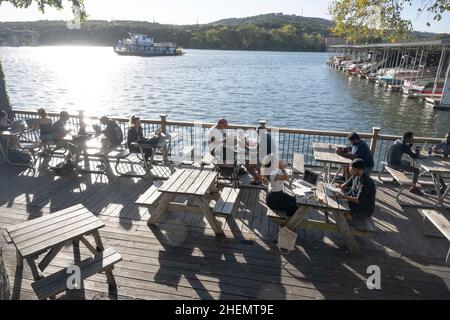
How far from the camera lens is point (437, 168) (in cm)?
705

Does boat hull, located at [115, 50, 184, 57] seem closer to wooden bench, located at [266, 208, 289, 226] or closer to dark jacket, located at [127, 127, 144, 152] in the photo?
dark jacket, located at [127, 127, 144, 152]

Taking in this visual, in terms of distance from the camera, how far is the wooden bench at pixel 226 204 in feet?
18.1

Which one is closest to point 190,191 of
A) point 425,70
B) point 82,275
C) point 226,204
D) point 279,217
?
point 226,204

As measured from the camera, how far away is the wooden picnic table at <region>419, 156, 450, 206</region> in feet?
22.8

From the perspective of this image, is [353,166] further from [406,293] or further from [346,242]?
[406,293]

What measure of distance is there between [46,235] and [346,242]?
4.43 metres

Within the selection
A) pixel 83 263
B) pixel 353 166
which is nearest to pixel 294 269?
pixel 353 166

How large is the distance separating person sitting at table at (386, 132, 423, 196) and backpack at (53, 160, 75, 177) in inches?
315

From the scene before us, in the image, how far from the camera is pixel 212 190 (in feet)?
22.4

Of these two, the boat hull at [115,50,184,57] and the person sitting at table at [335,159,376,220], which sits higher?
the person sitting at table at [335,159,376,220]

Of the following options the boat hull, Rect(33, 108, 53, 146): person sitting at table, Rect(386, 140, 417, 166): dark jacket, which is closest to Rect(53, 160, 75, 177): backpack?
Rect(33, 108, 53, 146): person sitting at table

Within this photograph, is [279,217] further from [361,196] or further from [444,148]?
[444,148]

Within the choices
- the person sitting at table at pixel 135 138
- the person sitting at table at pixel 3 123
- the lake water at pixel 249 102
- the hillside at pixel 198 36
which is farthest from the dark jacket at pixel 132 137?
the hillside at pixel 198 36
